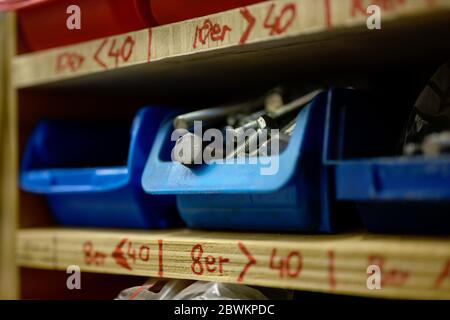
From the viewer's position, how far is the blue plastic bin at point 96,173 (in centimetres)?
82

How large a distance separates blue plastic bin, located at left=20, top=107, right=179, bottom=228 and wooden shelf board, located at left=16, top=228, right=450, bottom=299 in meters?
0.03

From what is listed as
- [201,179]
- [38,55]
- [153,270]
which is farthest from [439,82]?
[38,55]

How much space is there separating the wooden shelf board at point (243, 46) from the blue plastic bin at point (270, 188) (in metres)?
0.09

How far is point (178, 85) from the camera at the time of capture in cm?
95

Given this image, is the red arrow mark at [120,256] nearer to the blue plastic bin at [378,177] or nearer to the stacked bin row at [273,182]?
the stacked bin row at [273,182]

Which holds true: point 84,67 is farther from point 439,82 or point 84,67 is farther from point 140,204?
point 439,82

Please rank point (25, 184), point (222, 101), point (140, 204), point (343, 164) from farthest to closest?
point (222, 101)
point (25, 184)
point (140, 204)
point (343, 164)

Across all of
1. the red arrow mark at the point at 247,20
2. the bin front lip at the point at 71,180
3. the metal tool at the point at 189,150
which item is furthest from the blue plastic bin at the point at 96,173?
the red arrow mark at the point at 247,20

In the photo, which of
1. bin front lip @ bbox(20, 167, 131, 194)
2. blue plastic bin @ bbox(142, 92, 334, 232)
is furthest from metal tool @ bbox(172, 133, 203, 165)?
bin front lip @ bbox(20, 167, 131, 194)

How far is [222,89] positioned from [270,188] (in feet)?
1.28

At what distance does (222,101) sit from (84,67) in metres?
0.30

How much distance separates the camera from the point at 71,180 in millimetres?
874

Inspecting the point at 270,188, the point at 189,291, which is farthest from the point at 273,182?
the point at 189,291

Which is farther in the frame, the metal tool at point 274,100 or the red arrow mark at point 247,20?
the metal tool at point 274,100
